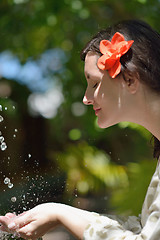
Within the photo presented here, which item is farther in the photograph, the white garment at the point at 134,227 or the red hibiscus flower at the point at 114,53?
the red hibiscus flower at the point at 114,53

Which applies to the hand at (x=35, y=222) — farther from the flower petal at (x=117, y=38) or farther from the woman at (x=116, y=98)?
the flower petal at (x=117, y=38)

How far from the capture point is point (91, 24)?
220 cm

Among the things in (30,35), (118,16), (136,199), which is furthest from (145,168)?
(30,35)

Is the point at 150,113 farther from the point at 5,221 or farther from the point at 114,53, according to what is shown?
the point at 5,221

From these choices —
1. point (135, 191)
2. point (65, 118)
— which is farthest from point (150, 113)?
point (65, 118)

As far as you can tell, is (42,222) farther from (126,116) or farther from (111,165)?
(111,165)

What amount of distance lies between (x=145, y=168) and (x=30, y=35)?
1125 mm

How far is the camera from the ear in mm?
739

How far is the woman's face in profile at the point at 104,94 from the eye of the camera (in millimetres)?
761

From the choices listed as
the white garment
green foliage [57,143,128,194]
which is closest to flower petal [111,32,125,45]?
the white garment

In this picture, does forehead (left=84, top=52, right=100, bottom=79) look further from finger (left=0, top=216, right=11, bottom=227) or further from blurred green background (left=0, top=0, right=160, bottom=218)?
blurred green background (left=0, top=0, right=160, bottom=218)

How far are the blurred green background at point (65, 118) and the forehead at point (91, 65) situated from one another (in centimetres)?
131

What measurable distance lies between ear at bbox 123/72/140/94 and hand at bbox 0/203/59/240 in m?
0.27

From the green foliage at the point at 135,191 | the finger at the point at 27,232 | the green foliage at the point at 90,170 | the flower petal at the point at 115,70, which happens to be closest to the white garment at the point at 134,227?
the finger at the point at 27,232
